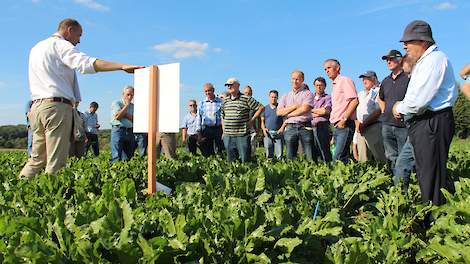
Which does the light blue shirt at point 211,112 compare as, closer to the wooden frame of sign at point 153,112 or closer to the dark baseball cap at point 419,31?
the wooden frame of sign at point 153,112

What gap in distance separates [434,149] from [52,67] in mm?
4156

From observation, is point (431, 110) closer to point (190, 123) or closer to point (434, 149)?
point (434, 149)

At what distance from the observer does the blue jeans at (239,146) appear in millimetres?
8461

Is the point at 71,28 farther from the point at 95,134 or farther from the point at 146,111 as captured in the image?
the point at 95,134

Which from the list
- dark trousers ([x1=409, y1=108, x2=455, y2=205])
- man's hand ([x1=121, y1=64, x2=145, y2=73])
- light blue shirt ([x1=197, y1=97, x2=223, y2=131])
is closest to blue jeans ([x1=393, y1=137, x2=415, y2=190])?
dark trousers ([x1=409, y1=108, x2=455, y2=205])

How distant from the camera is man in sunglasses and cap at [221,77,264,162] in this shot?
8.49 m

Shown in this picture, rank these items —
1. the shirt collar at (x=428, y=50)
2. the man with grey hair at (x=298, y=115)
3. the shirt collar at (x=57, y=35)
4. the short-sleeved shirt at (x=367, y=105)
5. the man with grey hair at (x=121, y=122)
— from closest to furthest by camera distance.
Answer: the shirt collar at (x=428, y=50), the shirt collar at (x=57, y=35), the short-sleeved shirt at (x=367, y=105), the man with grey hair at (x=298, y=115), the man with grey hair at (x=121, y=122)

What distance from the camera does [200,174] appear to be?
264 inches

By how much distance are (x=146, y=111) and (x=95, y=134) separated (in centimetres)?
1053

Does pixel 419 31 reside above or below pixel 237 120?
above

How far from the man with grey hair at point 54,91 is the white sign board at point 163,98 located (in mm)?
809

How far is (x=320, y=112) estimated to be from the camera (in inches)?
339

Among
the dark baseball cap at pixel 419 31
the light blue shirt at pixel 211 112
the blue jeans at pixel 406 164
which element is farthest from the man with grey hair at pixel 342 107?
the light blue shirt at pixel 211 112

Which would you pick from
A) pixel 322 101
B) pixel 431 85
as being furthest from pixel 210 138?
pixel 431 85
